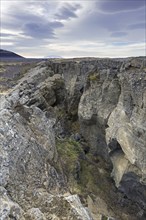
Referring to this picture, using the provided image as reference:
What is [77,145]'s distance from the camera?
30984 millimetres

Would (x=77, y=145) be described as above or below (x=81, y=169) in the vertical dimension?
above

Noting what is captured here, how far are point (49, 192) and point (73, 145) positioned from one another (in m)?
12.0

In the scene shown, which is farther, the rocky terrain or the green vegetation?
the green vegetation

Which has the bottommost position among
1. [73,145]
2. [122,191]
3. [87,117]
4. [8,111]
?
[122,191]

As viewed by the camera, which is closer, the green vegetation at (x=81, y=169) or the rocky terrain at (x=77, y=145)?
the rocky terrain at (x=77, y=145)

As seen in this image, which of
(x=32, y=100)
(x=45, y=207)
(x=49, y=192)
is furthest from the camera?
(x=32, y=100)

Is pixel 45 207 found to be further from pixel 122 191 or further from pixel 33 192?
pixel 122 191

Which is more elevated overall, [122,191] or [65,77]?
[65,77]

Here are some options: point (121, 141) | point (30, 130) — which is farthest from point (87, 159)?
point (30, 130)

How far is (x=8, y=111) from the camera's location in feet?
74.6

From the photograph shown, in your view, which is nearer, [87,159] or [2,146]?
[2,146]

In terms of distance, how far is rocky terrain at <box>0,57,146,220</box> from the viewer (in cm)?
1777

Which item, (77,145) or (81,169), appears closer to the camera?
(81,169)

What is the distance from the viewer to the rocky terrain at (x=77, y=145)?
1777 cm
